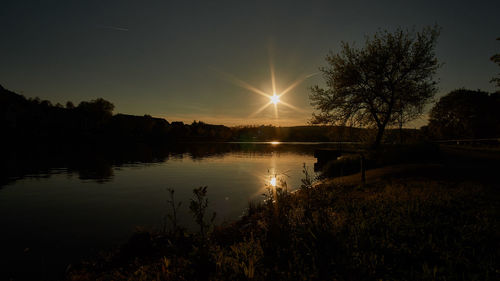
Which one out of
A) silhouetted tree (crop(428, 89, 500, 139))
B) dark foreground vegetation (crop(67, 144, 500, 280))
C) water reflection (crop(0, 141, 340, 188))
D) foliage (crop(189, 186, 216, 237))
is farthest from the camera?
silhouetted tree (crop(428, 89, 500, 139))

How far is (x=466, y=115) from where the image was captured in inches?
2153

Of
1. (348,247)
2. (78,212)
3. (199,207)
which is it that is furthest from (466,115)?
(78,212)

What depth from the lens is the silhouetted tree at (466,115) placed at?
51812 mm

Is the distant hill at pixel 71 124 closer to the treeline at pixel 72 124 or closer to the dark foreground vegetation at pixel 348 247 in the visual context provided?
the treeline at pixel 72 124

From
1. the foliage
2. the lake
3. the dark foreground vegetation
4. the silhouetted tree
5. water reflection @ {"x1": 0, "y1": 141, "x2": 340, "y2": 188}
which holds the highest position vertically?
the silhouetted tree

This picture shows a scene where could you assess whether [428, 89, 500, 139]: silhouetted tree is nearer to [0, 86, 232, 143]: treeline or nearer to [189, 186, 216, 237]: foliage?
[189, 186, 216, 237]: foliage

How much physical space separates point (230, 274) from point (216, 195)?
582 inches

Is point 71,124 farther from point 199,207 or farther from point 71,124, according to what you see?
point 199,207

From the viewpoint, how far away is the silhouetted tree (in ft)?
170

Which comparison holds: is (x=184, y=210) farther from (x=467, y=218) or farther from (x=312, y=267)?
(x=467, y=218)

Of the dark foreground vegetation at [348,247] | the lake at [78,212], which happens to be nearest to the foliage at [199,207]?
the dark foreground vegetation at [348,247]

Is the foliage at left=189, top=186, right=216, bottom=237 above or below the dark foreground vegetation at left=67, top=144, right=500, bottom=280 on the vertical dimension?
above

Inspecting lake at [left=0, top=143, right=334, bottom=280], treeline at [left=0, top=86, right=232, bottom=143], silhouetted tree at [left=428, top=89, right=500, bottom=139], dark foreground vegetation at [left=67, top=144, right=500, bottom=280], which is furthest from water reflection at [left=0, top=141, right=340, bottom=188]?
treeline at [left=0, top=86, right=232, bottom=143]

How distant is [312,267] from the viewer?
173 inches
